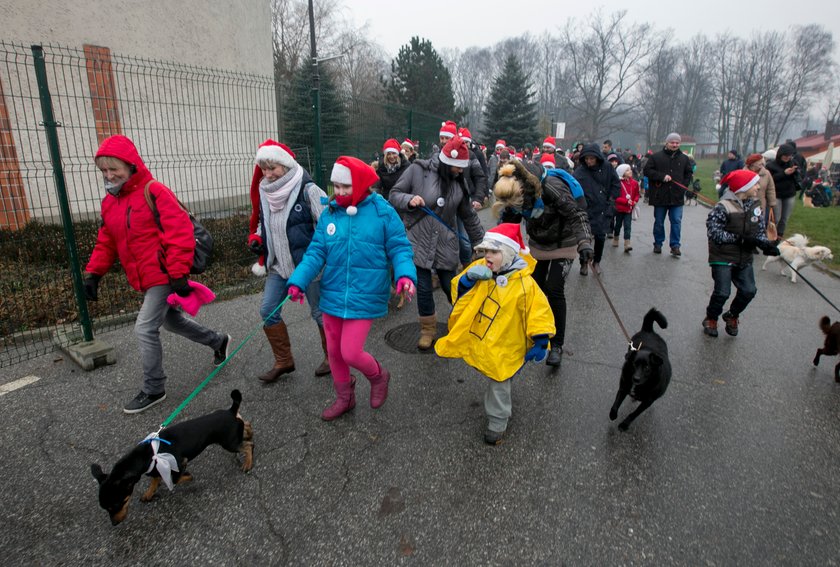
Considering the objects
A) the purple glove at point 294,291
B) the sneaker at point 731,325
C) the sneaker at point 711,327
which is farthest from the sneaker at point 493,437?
the sneaker at point 731,325

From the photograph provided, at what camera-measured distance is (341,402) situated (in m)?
3.42

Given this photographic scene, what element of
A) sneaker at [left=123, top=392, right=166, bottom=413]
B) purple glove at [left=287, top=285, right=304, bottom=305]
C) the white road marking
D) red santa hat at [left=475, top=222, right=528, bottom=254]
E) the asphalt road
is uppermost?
red santa hat at [left=475, top=222, right=528, bottom=254]

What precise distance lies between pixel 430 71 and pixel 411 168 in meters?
27.3

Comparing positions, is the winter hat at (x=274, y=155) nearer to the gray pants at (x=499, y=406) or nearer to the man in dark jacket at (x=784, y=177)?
the gray pants at (x=499, y=406)

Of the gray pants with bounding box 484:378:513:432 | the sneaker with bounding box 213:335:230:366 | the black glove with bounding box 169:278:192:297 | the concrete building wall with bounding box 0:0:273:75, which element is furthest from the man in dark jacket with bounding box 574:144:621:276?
the concrete building wall with bounding box 0:0:273:75

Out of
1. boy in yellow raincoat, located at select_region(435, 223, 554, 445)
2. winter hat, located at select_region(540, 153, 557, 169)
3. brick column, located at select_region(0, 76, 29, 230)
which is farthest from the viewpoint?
winter hat, located at select_region(540, 153, 557, 169)

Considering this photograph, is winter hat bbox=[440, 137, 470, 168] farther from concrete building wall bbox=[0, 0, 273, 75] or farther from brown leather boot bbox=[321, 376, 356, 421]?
concrete building wall bbox=[0, 0, 273, 75]

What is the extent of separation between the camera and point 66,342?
4.36 m

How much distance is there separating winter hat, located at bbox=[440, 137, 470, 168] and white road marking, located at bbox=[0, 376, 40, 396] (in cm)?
390

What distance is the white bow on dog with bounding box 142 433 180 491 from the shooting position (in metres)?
2.44

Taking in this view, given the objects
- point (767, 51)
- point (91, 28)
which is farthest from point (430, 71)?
point (767, 51)

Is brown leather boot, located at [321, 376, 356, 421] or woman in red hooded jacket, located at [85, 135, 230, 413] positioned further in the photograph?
brown leather boot, located at [321, 376, 356, 421]

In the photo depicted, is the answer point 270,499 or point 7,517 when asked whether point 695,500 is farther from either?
point 7,517

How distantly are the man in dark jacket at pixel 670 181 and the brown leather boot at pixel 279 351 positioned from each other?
6933mm
